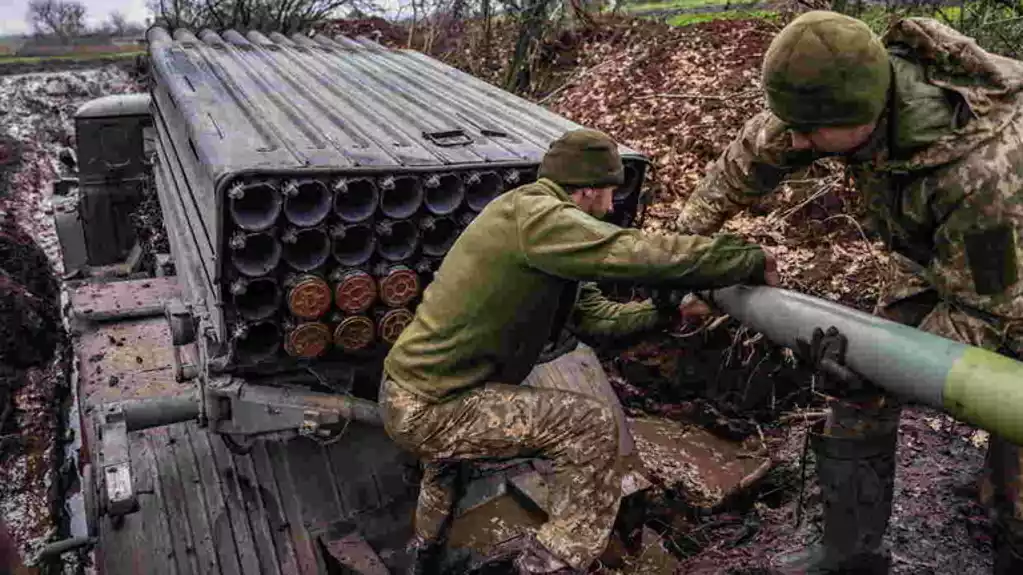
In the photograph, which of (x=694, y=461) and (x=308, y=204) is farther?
(x=694, y=461)

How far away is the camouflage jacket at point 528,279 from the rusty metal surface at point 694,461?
1.93 meters

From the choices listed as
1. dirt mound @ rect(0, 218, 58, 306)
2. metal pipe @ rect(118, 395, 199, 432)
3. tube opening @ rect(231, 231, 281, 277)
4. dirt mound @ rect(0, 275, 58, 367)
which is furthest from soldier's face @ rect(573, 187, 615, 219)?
dirt mound @ rect(0, 218, 58, 306)

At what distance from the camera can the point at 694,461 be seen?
582cm

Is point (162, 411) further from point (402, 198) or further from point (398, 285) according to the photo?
point (402, 198)

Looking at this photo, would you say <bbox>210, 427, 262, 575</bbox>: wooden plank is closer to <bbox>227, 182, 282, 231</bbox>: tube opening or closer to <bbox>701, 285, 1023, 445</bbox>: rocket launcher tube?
<bbox>227, 182, 282, 231</bbox>: tube opening

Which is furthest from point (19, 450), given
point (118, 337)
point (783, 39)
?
point (783, 39)

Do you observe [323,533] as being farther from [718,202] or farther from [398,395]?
[718,202]

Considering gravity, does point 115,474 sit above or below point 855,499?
below

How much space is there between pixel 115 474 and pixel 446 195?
202 centimetres

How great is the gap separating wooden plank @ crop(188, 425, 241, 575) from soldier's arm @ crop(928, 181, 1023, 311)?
3544 millimetres

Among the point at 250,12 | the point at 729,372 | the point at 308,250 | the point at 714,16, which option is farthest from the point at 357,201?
the point at 250,12

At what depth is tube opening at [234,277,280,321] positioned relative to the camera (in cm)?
399

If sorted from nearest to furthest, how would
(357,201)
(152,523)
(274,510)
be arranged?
(357,201) → (152,523) → (274,510)

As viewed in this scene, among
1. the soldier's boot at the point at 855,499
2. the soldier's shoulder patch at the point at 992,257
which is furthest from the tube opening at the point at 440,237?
the soldier's shoulder patch at the point at 992,257
